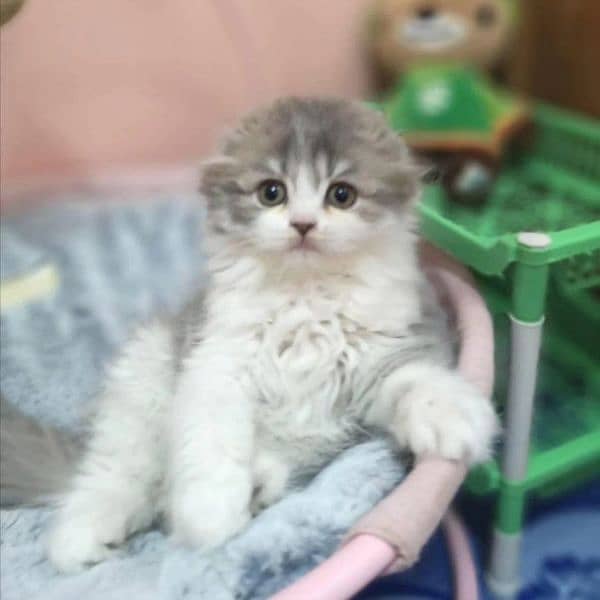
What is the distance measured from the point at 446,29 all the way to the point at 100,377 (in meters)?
0.97

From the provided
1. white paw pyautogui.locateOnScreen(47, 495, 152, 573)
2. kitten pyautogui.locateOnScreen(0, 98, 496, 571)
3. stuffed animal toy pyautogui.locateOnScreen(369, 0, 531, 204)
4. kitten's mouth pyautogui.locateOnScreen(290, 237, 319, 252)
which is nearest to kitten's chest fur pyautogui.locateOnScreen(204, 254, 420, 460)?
kitten pyautogui.locateOnScreen(0, 98, 496, 571)

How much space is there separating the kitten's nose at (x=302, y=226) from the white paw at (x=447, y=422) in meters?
0.22

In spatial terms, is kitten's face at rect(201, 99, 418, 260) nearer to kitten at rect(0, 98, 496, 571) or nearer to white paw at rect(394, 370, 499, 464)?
kitten at rect(0, 98, 496, 571)

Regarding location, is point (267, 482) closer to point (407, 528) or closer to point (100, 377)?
point (407, 528)

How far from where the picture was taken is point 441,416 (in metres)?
0.89

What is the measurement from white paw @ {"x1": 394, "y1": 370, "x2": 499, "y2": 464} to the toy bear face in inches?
37.4

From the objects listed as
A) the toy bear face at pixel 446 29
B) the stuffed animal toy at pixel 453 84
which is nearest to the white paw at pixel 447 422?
the stuffed animal toy at pixel 453 84

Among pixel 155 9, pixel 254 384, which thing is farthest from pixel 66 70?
pixel 254 384

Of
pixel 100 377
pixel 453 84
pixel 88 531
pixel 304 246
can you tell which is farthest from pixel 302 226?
pixel 453 84

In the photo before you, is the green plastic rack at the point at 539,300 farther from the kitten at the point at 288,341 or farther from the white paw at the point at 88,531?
the white paw at the point at 88,531

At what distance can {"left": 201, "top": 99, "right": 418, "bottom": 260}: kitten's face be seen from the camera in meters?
0.94

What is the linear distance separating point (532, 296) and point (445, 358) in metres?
0.15

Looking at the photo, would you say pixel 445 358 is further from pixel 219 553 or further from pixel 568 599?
pixel 568 599

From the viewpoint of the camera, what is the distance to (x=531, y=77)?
188cm
